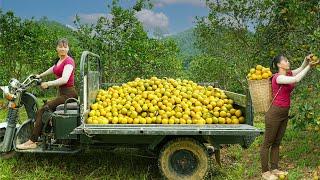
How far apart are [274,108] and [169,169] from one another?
1658 mm

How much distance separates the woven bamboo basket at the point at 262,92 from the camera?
6.86 meters

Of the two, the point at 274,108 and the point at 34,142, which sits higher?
the point at 274,108

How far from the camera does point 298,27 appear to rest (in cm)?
917

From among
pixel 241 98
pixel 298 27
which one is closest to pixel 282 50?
pixel 298 27

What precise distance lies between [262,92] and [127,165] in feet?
8.07

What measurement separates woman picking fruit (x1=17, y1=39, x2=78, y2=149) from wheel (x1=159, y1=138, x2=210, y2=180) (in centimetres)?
Answer: 183

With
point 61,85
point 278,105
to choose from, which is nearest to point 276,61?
point 278,105

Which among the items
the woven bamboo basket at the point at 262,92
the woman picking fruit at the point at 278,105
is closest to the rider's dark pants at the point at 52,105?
the woven bamboo basket at the point at 262,92

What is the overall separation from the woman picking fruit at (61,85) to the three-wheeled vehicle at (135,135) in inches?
3.9

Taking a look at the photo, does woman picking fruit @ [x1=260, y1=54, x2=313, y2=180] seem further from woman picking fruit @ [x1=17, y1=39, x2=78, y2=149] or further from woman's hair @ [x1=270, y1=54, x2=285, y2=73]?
woman picking fruit @ [x1=17, y1=39, x2=78, y2=149]

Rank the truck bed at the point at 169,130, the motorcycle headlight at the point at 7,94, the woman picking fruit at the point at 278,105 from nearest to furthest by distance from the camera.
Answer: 1. the truck bed at the point at 169,130
2. the woman picking fruit at the point at 278,105
3. the motorcycle headlight at the point at 7,94

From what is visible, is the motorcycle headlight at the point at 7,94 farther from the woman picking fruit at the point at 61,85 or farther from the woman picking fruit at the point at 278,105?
the woman picking fruit at the point at 278,105

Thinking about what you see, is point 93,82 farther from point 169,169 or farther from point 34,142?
point 169,169

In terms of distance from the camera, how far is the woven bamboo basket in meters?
6.86
